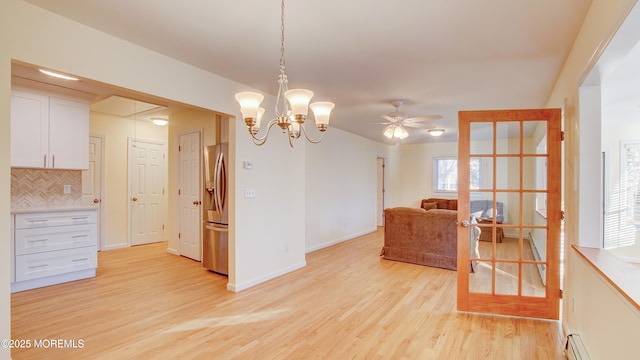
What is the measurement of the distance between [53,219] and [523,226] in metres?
5.42

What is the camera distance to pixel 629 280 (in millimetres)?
1552

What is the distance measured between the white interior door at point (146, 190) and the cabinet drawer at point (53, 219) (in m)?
1.96

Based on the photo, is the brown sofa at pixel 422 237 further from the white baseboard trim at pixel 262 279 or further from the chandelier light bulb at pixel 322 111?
the chandelier light bulb at pixel 322 111

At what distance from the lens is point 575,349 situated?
83.0 inches

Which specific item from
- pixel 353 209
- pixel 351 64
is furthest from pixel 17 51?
pixel 353 209

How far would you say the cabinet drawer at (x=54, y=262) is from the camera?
3607mm

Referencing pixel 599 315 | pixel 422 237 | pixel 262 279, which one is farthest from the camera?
pixel 422 237

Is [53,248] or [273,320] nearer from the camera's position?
[273,320]

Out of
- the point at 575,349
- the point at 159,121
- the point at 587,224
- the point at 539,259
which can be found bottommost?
the point at 575,349

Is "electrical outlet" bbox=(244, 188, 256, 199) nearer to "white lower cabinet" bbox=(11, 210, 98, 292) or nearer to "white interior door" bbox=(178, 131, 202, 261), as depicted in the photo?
"white interior door" bbox=(178, 131, 202, 261)

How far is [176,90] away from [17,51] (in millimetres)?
1126

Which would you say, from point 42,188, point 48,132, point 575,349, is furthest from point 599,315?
point 42,188

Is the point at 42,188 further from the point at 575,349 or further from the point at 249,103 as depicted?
the point at 575,349

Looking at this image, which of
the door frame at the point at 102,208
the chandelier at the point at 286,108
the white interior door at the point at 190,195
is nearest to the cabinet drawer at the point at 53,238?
the white interior door at the point at 190,195
